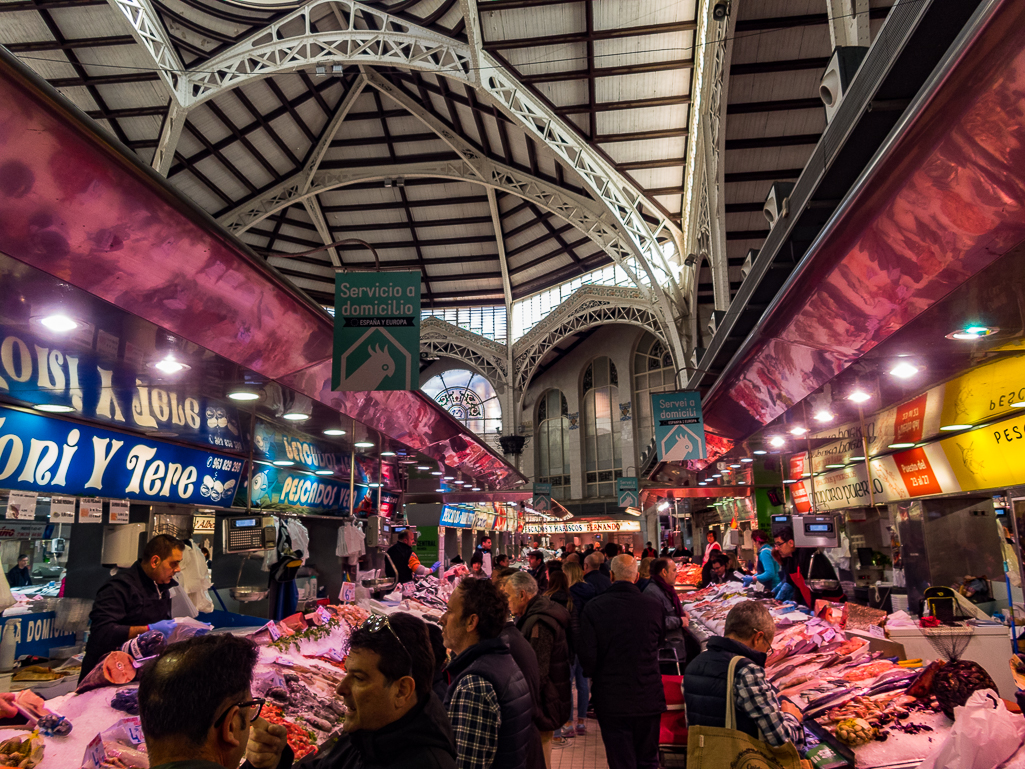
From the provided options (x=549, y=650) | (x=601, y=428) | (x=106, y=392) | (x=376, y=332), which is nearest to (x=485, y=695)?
(x=549, y=650)

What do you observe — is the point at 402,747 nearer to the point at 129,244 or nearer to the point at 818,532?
the point at 129,244

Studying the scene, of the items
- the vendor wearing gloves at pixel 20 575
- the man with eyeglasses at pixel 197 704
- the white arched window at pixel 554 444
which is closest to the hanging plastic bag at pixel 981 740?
the man with eyeglasses at pixel 197 704

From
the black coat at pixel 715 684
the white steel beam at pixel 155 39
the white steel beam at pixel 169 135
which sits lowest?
the black coat at pixel 715 684

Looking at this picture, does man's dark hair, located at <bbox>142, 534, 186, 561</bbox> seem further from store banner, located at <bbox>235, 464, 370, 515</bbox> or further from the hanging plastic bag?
the hanging plastic bag

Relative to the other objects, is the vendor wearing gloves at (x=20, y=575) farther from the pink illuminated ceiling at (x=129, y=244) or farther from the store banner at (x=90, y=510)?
the pink illuminated ceiling at (x=129, y=244)

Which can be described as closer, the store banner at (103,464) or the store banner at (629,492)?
the store banner at (103,464)

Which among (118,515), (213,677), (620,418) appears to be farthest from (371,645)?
(620,418)

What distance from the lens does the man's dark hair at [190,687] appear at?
1.42 m

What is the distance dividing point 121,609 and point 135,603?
0.08 meters

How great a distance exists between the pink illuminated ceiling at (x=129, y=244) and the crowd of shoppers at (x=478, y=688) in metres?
1.57

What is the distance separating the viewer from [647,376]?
1326 inches

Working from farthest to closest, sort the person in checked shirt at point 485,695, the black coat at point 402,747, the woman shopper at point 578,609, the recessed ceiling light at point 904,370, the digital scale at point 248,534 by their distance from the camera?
the digital scale at point 248,534, the woman shopper at point 578,609, the recessed ceiling light at point 904,370, the person in checked shirt at point 485,695, the black coat at point 402,747

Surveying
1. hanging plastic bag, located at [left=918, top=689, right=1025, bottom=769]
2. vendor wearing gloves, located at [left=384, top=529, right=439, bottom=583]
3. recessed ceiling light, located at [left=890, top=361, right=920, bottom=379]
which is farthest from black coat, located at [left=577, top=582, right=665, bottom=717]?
vendor wearing gloves, located at [left=384, top=529, right=439, bottom=583]

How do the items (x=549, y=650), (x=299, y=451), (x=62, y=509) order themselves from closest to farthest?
1. (x=549, y=650)
2. (x=62, y=509)
3. (x=299, y=451)
